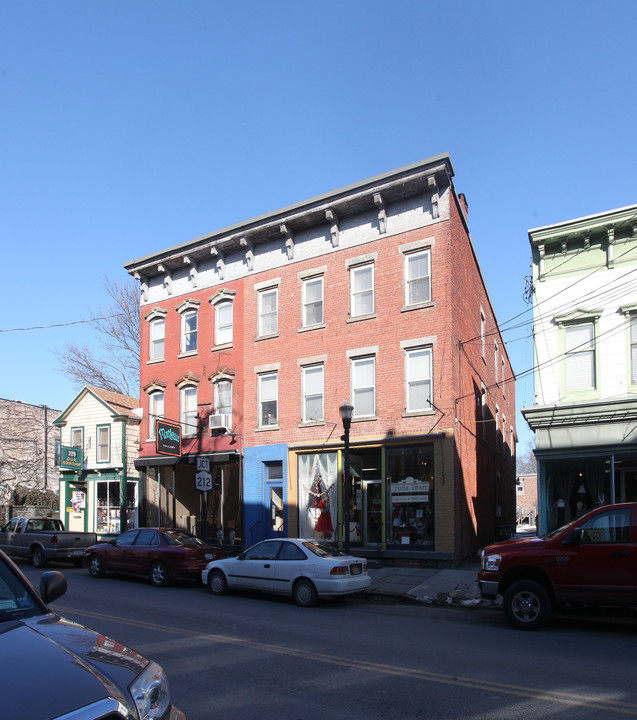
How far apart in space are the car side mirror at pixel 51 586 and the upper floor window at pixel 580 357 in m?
15.9

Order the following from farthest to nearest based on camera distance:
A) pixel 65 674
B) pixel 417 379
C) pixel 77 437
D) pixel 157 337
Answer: pixel 77 437 < pixel 157 337 < pixel 417 379 < pixel 65 674

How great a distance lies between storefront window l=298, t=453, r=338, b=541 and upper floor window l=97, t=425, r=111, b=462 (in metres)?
10.6

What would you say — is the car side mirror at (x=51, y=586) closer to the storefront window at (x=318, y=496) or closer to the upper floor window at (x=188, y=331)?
the storefront window at (x=318, y=496)

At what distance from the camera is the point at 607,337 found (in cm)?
1753

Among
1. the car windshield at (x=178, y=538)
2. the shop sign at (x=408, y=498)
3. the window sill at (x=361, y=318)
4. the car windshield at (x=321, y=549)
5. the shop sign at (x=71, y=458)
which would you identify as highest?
the window sill at (x=361, y=318)

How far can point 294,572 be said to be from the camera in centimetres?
1379

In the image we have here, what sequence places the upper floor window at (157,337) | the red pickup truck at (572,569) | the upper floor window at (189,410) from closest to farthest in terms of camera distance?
the red pickup truck at (572,569) → the upper floor window at (189,410) → the upper floor window at (157,337)

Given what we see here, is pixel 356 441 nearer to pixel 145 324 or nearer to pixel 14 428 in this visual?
pixel 145 324

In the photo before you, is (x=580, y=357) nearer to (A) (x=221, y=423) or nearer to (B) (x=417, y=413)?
(B) (x=417, y=413)

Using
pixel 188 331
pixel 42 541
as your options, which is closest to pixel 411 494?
pixel 188 331

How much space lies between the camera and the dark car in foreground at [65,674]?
2969mm

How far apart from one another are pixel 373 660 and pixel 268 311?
17176mm

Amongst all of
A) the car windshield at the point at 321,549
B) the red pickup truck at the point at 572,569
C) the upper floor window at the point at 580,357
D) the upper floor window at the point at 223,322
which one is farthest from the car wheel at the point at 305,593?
the upper floor window at the point at 223,322

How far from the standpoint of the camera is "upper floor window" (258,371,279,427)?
77.0 ft
